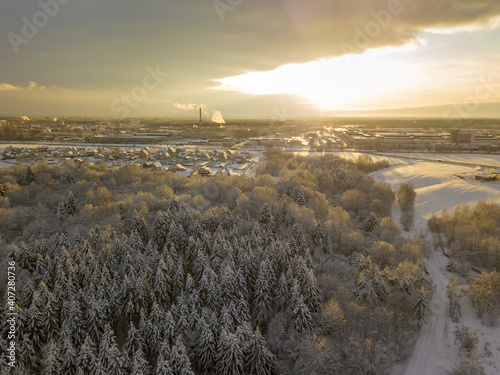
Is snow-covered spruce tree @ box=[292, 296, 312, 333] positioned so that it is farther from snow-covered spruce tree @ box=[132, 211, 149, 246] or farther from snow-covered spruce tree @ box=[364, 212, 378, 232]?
snow-covered spruce tree @ box=[364, 212, 378, 232]

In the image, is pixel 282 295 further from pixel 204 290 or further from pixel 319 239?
pixel 319 239

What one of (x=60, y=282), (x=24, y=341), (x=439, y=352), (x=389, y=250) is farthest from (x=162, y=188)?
(x=439, y=352)

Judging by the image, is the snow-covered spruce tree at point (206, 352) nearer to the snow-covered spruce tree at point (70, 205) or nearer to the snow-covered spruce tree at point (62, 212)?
the snow-covered spruce tree at point (62, 212)

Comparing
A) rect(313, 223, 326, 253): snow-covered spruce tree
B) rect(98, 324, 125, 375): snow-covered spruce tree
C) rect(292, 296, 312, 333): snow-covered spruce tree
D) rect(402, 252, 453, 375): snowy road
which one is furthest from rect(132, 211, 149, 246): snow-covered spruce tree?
rect(402, 252, 453, 375): snowy road

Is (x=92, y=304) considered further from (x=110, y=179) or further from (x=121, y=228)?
(x=110, y=179)

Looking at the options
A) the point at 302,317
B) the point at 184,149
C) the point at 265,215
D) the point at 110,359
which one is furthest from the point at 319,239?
the point at 184,149

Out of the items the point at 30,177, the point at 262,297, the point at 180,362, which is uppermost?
the point at 30,177
